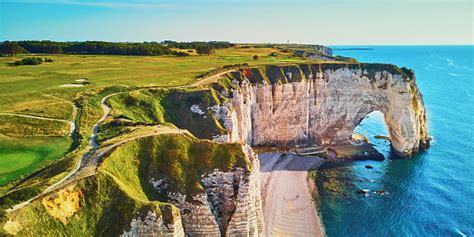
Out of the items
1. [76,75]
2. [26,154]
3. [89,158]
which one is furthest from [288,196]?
[76,75]

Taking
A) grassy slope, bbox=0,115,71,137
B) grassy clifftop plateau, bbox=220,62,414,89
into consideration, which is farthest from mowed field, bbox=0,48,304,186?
grassy clifftop plateau, bbox=220,62,414,89

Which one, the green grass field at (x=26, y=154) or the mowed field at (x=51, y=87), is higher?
the mowed field at (x=51, y=87)

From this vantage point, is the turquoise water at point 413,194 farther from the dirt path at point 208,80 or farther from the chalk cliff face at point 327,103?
the dirt path at point 208,80

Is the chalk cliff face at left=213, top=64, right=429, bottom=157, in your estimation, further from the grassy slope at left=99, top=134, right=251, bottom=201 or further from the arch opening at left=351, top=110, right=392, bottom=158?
the grassy slope at left=99, top=134, right=251, bottom=201

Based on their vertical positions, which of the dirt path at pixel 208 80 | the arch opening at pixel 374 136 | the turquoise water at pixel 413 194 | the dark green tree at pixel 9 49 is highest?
the dark green tree at pixel 9 49

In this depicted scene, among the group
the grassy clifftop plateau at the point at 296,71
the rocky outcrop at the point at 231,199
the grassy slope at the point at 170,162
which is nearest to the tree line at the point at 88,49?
the grassy clifftop plateau at the point at 296,71

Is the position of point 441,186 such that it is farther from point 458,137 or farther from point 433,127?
point 433,127

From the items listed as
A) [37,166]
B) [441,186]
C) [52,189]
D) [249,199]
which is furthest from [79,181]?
[441,186]

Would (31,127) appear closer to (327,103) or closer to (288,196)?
(288,196)
